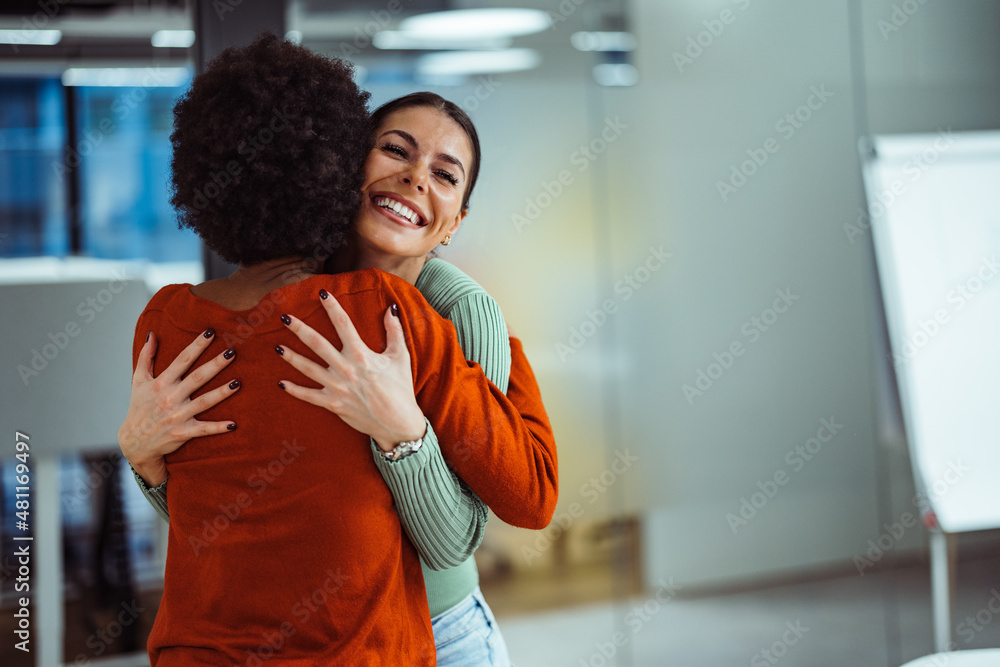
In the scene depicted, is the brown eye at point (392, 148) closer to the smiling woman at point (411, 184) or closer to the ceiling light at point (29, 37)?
the smiling woman at point (411, 184)

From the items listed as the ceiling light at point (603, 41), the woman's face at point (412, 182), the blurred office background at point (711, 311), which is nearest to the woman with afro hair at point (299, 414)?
the woman's face at point (412, 182)

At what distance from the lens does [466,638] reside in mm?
1145

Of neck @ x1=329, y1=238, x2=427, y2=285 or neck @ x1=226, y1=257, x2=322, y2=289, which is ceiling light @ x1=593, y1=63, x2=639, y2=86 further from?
neck @ x1=226, y1=257, x2=322, y2=289

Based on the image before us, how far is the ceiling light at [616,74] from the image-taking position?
2.71 metres

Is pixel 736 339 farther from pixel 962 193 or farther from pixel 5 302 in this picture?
pixel 5 302

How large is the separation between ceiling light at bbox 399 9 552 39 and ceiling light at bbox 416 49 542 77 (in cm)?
6

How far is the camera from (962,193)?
8.53 ft

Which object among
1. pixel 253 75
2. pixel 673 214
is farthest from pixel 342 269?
pixel 673 214

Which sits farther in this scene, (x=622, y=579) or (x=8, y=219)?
(x=622, y=579)

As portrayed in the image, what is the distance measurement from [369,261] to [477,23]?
1620 millimetres

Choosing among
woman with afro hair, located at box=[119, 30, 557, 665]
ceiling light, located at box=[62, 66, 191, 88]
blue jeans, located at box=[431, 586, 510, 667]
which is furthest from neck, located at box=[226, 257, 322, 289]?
ceiling light, located at box=[62, 66, 191, 88]

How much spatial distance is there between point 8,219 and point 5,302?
251 mm

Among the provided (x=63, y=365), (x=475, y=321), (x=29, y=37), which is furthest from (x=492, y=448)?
(x=29, y=37)

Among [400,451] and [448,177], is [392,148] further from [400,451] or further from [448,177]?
[400,451]
